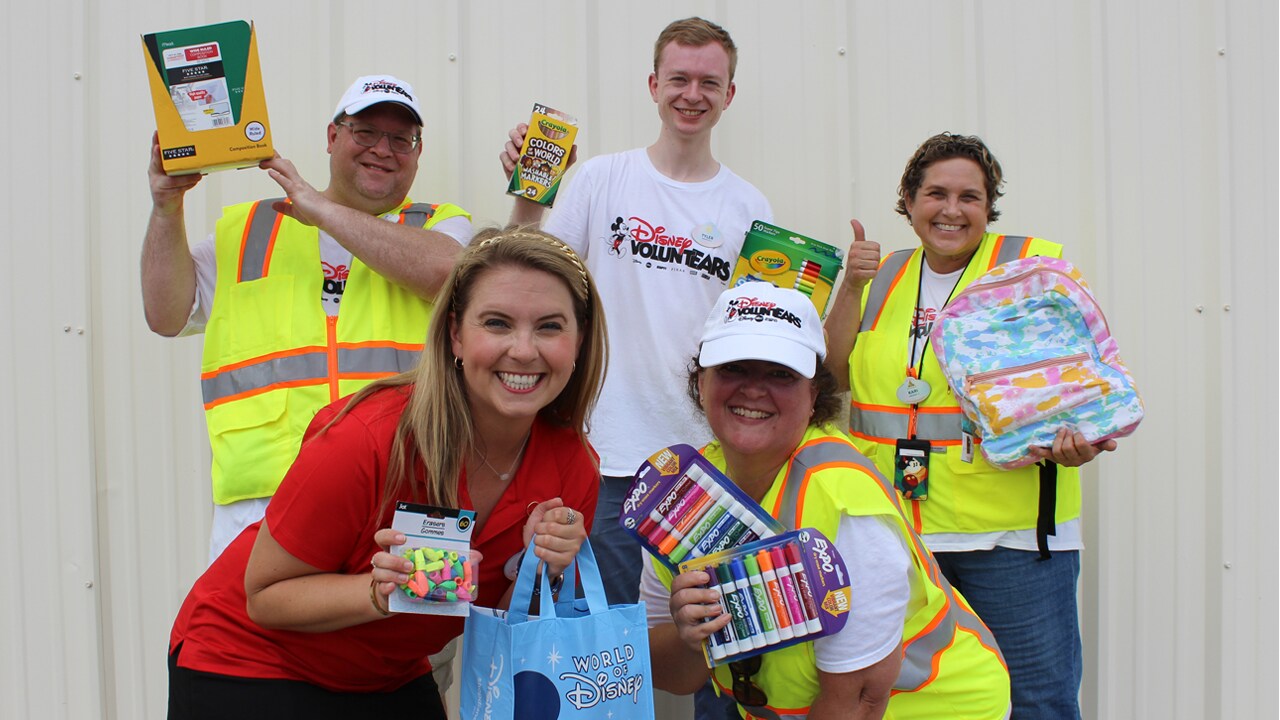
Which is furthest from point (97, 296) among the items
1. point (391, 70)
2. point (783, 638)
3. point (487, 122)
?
point (783, 638)

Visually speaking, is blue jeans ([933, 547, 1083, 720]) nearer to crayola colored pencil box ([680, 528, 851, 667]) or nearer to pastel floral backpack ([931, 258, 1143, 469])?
pastel floral backpack ([931, 258, 1143, 469])

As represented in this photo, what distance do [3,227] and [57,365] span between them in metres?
0.57

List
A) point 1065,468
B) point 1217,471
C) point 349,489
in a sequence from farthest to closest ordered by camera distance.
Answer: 1. point 1217,471
2. point 1065,468
3. point 349,489

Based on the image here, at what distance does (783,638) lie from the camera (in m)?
1.88

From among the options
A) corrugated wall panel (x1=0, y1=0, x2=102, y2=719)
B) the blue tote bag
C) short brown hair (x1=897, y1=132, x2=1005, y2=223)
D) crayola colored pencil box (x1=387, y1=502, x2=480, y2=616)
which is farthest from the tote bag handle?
corrugated wall panel (x1=0, y1=0, x2=102, y2=719)

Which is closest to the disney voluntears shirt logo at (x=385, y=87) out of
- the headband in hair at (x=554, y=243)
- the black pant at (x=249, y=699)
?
the headband in hair at (x=554, y=243)

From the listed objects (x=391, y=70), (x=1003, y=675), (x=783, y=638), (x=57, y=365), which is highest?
(x=391, y=70)

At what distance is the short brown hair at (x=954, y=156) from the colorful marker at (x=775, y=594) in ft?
5.16

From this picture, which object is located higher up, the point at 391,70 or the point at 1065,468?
the point at 391,70

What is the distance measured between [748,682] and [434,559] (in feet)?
2.61

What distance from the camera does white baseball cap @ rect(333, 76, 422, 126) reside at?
9.08 ft

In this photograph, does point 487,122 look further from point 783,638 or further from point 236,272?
point 783,638

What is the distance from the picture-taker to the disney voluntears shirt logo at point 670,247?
118 inches

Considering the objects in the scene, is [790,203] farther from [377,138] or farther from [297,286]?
[297,286]
